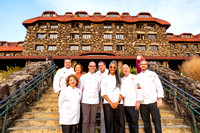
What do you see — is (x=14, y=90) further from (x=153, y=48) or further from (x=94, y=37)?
(x=153, y=48)

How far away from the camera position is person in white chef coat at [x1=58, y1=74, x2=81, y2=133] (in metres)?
2.19

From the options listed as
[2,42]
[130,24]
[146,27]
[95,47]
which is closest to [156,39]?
[146,27]

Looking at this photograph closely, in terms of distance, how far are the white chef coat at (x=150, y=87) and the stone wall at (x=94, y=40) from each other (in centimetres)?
1640

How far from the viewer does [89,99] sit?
243cm

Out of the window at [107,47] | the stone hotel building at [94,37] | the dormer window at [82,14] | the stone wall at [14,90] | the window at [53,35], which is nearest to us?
the stone wall at [14,90]

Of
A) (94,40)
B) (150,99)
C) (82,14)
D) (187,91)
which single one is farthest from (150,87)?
(82,14)

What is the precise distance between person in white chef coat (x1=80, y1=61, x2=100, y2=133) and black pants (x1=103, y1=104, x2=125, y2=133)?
0.28 metres

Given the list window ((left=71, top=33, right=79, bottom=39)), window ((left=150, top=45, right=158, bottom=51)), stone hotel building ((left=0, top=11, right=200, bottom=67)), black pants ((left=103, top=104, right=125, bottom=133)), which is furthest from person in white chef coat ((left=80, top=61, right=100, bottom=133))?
window ((left=150, top=45, right=158, bottom=51))

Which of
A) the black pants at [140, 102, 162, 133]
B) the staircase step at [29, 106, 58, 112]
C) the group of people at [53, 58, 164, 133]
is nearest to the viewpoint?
the group of people at [53, 58, 164, 133]

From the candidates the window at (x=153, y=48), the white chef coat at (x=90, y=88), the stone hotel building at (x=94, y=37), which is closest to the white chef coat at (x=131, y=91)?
the white chef coat at (x=90, y=88)

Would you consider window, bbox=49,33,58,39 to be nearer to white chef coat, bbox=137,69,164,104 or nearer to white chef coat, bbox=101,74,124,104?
white chef coat, bbox=101,74,124,104

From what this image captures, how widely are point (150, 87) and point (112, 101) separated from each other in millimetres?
1044

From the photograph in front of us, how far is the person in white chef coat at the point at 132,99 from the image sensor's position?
2.37 meters

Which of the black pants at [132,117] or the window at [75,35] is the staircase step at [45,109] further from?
the window at [75,35]
